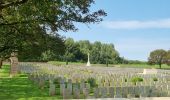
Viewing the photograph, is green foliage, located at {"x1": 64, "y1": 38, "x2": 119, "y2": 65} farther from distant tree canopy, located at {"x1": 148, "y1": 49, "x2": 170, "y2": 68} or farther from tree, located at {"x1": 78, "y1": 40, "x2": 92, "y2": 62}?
distant tree canopy, located at {"x1": 148, "y1": 49, "x2": 170, "y2": 68}

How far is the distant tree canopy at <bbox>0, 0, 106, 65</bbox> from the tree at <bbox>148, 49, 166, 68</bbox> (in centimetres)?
12092

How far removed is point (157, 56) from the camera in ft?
471

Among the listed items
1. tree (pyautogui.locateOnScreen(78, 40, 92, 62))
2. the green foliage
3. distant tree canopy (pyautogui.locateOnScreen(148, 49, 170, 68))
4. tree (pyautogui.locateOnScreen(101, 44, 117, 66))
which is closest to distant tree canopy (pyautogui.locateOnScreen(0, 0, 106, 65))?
the green foliage

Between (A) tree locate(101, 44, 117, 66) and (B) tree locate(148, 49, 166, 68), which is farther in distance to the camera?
(A) tree locate(101, 44, 117, 66)

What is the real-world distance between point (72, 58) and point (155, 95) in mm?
121471

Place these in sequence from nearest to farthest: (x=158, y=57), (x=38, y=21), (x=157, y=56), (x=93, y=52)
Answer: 1. (x=38, y=21)
2. (x=158, y=57)
3. (x=157, y=56)
4. (x=93, y=52)

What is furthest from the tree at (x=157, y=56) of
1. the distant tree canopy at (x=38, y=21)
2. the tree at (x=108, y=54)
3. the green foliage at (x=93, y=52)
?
the distant tree canopy at (x=38, y=21)

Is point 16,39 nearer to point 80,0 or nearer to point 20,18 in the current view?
point 20,18

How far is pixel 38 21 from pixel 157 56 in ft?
419

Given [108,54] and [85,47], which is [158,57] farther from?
[85,47]

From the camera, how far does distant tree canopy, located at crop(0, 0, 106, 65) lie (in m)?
16.7

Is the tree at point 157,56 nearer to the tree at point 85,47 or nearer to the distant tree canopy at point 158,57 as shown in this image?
the distant tree canopy at point 158,57

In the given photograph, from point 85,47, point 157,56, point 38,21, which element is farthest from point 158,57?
point 38,21

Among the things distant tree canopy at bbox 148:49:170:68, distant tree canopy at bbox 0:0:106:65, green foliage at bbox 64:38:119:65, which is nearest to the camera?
distant tree canopy at bbox 0:0:106:65
